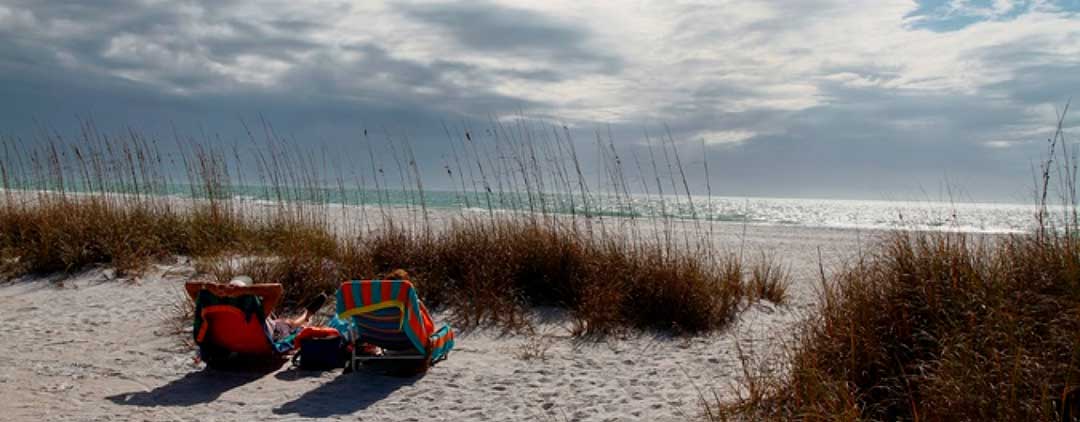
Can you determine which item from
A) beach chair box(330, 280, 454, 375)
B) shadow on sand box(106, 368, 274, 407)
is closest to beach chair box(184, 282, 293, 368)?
shadow on sand box(106, 368, 274, 407)

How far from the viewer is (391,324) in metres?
4.84

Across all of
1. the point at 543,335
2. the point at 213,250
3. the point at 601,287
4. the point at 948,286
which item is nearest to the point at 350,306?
the point at 543,335

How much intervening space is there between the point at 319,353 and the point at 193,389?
0.77 metres

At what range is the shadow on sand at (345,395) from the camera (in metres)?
4.16

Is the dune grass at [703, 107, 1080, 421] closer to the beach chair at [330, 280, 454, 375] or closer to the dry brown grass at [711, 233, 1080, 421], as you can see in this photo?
the dry brown grass at [711, 233, 1080, 421]

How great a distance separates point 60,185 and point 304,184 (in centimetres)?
277

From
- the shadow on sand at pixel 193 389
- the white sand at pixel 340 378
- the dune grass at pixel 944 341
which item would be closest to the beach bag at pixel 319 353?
the white sand at pixel 340 378

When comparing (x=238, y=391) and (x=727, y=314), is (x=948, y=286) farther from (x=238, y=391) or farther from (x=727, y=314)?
(x=238, y=391)

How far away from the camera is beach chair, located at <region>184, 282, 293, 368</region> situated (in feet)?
15.5

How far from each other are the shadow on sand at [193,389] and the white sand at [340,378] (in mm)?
10

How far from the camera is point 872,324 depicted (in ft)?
12.5

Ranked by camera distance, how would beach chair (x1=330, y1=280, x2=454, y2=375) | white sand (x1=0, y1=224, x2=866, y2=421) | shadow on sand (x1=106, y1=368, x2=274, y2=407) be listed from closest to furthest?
white sand (x1=0, y1=224, x2=866, y2=421) < shadow on sand (x1=106, y1=368, x2=274, y2=407) < beach chair (x1=330, y1=280, x2=454, y2=375)

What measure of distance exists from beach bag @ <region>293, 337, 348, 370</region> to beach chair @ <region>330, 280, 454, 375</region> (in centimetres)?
12

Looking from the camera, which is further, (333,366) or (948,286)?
(333,366)
